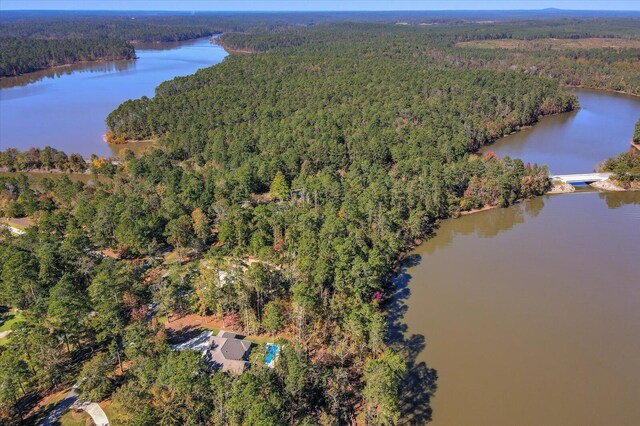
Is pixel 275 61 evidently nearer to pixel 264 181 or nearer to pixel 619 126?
pixel 264 181

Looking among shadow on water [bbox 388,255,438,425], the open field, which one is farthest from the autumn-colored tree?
the open field

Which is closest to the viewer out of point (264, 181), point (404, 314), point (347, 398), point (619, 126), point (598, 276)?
point (347, 398)

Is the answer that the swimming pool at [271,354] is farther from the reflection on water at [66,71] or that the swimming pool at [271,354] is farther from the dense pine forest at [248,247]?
the reflection on water at [66,71]

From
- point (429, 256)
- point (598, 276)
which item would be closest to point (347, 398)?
point (429, 256)

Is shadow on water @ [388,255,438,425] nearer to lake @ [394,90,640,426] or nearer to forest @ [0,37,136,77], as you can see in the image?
lake @ [394,90,640,426]

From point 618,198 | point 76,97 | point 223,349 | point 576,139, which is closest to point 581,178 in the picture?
point 618,198

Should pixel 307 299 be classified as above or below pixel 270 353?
above

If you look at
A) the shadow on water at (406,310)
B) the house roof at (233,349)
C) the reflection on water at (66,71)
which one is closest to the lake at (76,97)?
the reflection on water at (66,71)
